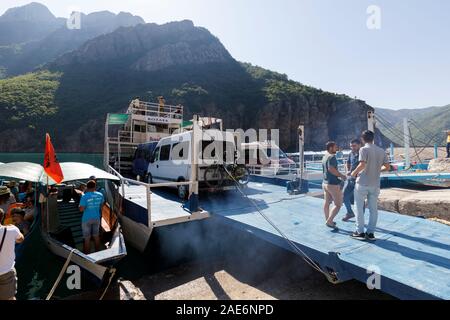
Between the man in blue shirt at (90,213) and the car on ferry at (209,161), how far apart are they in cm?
289

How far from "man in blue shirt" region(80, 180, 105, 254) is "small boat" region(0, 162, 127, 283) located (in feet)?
1.20

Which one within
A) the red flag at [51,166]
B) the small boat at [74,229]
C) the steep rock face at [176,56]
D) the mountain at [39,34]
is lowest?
the small boat at [74,229]

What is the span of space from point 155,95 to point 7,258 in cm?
8085

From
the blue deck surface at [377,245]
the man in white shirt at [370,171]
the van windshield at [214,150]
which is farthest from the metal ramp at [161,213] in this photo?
the man in white shirt at [370,171]

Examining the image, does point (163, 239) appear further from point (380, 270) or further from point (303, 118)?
point (303, 118)

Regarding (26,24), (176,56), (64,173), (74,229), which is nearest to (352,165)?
(64,173)

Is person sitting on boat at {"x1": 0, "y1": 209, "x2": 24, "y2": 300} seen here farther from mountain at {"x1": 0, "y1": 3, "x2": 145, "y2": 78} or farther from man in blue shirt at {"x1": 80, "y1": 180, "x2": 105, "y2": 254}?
mountain at {"x1": 0, "y1": 3, "x2": 145, "y2": 78}

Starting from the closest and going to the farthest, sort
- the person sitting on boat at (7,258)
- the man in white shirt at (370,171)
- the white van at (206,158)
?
the person sitting on boat at (7,258) < the man in white shirt at (370,171) < the white van at (206,158)

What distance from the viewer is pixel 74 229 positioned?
30.9 ft

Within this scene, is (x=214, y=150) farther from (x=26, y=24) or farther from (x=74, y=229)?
(x=26, y=24)

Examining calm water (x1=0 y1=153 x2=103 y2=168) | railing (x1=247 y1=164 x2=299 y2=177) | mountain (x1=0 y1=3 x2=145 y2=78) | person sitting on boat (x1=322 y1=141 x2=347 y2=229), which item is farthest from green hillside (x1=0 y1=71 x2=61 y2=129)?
person sitting on boat (x1=322 y1=141 x2=347 y2=229)

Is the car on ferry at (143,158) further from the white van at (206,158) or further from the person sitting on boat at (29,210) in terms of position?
the person sitting on boat at (29,210)

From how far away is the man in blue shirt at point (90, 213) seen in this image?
Result: 20.8ft

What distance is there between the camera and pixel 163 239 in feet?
24.3
